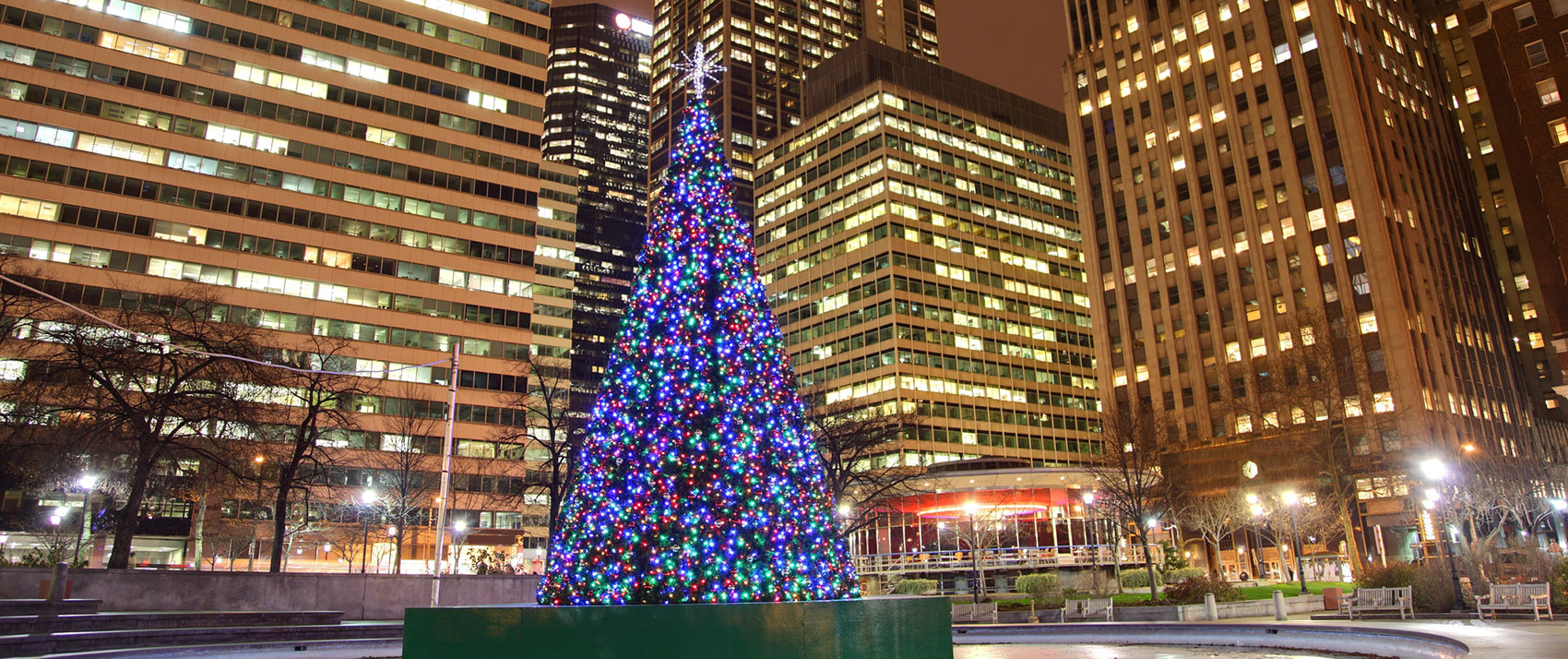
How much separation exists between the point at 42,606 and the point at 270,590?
23.8 feet

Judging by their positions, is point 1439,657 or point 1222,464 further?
point 1222,464

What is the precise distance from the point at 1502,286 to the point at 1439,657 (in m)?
119

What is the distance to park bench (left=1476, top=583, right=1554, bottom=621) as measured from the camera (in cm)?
2392

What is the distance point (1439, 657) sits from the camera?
17031 mm

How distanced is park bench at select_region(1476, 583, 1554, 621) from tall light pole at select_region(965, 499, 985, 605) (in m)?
18.9

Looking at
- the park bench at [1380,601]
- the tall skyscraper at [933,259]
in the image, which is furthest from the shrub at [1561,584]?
the tall skyscraper at [933,259]

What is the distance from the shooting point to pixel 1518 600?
2527cm

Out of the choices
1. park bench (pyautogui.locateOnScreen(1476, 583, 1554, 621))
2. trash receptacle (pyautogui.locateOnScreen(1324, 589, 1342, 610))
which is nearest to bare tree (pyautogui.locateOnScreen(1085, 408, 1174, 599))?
trash receptacle (pyautogui.locateOnScreen(1324, 589, 1342, 610))

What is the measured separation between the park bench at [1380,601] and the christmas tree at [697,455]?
892 inches

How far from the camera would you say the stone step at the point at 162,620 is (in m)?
20.7

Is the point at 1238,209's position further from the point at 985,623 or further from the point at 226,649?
the point at 226,649

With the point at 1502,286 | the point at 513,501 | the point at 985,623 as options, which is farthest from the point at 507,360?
the point at 1502,286

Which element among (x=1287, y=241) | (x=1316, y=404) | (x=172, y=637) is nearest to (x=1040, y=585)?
(x=172, y=637)

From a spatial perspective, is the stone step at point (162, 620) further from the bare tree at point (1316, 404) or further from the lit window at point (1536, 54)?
the lit window at point (1536, 54)
